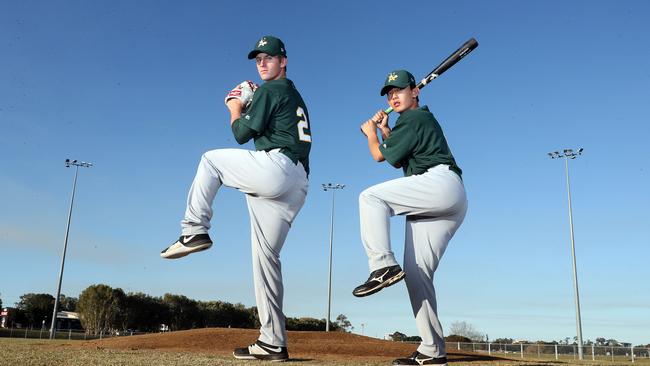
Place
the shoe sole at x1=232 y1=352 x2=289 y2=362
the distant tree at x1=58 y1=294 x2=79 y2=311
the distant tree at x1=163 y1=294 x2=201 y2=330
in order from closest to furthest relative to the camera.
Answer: the shoe sole at x1=232 y1=352 x2=289 y2=362, the distant tree at x1=163 y1=294 x2=201 y2=330, the distant tree at x1=58 y1=294 x2=79 y2=311

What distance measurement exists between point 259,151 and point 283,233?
843mm

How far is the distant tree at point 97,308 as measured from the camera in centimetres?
6038

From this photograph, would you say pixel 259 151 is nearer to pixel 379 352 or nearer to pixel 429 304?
pixel 429 304

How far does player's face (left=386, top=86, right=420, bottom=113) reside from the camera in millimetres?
5523

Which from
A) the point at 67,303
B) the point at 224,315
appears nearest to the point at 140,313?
the point at 224,315

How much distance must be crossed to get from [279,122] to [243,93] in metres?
0.57

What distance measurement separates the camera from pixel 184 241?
4.74 meters

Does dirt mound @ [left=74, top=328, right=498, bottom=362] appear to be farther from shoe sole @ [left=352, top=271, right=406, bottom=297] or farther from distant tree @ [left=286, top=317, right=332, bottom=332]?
distant tree @ [left=286, top=317, right=332, bottom=332]

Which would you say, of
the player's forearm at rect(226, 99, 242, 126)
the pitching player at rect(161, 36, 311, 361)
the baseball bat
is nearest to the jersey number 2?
the pitching player at rect(161, 36, 311, 361)

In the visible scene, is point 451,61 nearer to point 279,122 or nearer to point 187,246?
point 279,122

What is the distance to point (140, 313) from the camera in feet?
223

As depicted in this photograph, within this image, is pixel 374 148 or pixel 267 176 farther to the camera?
pixel 374 148

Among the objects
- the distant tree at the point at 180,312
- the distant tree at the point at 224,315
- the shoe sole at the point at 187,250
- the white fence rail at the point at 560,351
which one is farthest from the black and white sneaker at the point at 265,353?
the distant tree at the point at 224,315

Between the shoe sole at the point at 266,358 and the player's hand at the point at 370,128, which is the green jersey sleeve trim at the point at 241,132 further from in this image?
the shoe sole at the point at 266,358
